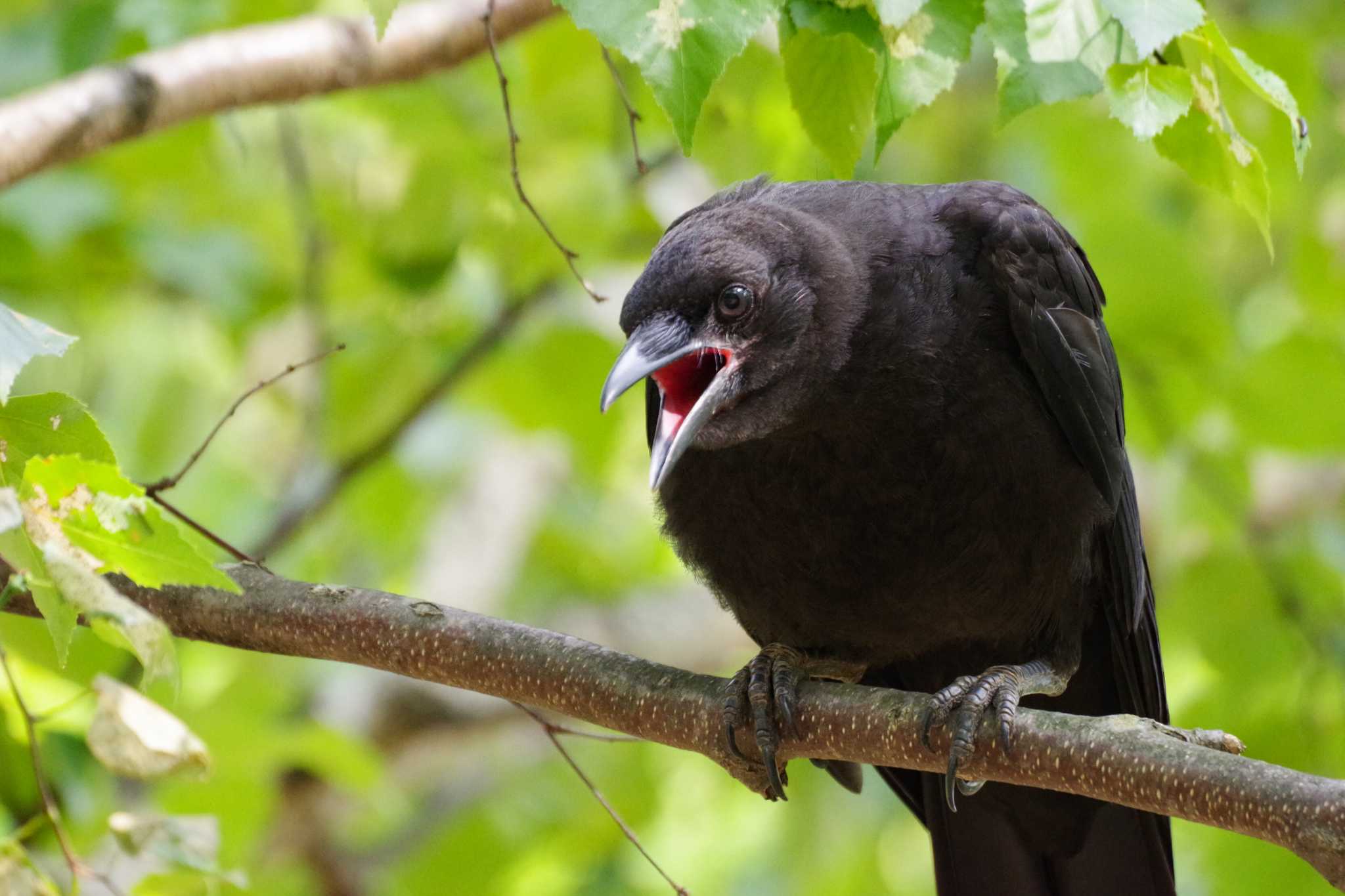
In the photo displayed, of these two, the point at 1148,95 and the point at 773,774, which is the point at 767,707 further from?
the point at 1148,95

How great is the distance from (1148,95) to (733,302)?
84cm

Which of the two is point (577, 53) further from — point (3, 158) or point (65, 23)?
point (3, 158)

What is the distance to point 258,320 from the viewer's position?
16.4 ft

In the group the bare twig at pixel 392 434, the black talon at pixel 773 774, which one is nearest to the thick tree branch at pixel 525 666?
the black talon at pixel 773 774

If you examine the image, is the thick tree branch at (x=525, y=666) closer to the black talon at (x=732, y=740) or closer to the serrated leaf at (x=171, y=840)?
the black talon at (x=732, y=740)

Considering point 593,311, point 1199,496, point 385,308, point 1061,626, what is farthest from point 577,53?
point 1199,496

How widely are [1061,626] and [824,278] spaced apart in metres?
0.89

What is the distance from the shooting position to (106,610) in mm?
1489

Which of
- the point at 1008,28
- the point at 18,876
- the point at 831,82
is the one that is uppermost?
the point at 1008,28

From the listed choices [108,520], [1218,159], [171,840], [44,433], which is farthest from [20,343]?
[1218,159]

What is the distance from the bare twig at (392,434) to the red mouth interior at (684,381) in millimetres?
1846

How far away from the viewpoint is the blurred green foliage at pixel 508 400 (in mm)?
3971

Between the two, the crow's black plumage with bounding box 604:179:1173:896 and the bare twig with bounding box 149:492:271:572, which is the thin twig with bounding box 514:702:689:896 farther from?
the bare twig with bounding box 149:492:271:572

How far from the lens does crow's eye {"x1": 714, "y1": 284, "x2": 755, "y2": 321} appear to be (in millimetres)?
2592
